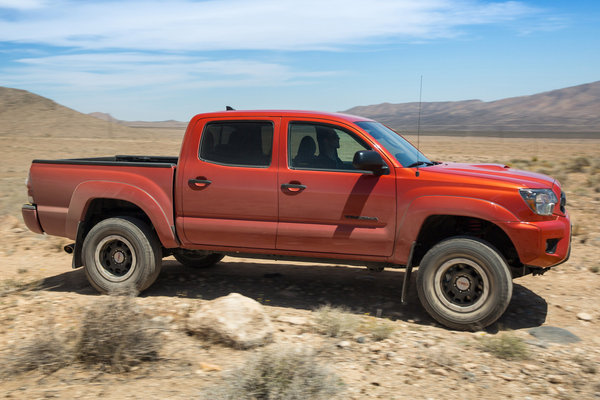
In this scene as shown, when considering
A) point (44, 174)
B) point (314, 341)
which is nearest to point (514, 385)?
point (314, 341)

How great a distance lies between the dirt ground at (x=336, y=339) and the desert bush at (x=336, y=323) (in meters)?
0.08

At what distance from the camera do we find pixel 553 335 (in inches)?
213

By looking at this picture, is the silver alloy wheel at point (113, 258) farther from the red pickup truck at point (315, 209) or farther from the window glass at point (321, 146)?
the window glass at point (321, 146)

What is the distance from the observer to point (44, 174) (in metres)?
6.79

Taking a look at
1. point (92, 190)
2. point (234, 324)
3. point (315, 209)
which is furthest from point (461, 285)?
point (92, 190)

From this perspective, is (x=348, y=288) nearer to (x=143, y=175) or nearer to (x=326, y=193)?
(x=326, y=193)

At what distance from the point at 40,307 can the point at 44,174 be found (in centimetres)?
152

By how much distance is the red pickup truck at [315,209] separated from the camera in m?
5.43

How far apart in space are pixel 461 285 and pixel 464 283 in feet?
0.11

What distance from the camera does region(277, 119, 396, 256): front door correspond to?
5723 millimetres

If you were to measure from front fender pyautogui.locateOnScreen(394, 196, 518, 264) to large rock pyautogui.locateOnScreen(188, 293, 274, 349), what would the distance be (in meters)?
1.46

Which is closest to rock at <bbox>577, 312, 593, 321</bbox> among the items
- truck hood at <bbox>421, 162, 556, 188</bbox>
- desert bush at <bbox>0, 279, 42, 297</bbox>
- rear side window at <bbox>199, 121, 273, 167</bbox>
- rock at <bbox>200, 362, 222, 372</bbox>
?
truck hood at <bbox>421, 162, 556, 188</bbox>

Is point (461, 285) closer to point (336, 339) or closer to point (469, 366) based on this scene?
point (469, 366)

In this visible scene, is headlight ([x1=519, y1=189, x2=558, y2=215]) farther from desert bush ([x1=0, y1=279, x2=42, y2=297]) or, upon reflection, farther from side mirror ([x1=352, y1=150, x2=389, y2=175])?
desert bush ([x1=0, y1=279, x2=42, y2=297])
